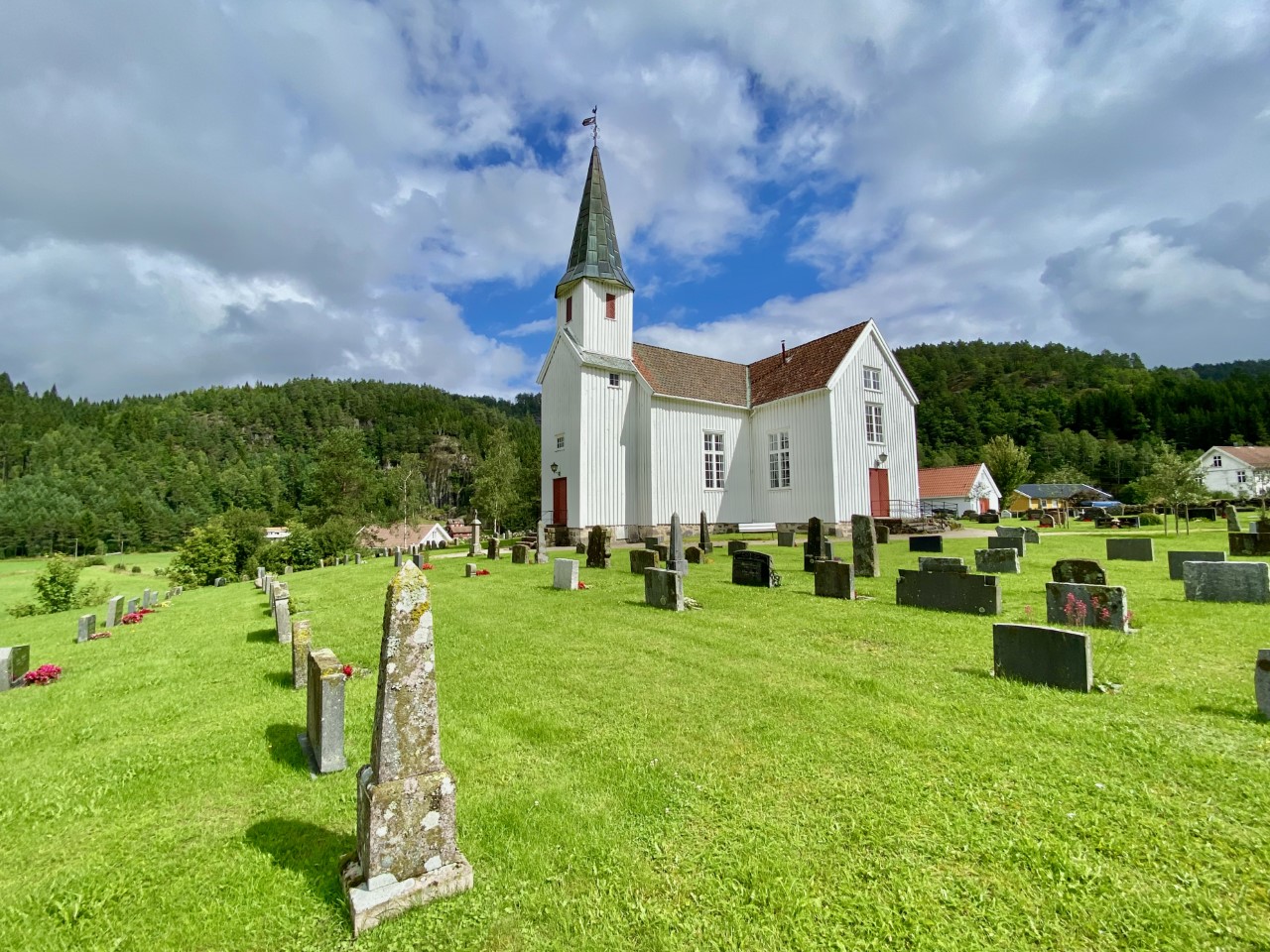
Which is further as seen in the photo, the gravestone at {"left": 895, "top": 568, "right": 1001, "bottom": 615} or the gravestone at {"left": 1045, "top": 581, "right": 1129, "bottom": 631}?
the gravestone at {"left": 895, "top": 568, "right": 1001, "bottom": 615}

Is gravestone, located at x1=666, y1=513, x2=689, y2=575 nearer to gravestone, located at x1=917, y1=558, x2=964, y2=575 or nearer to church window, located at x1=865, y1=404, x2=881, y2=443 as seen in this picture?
gravestone, located at x1=917, y1=558, x2=964, y2=575

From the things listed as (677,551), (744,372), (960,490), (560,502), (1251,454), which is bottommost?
(677,551)

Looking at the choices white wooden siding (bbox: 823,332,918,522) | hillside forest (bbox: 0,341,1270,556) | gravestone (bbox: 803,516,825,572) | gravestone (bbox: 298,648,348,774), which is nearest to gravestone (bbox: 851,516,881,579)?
gravestone (bbox: 803,516,825,572)

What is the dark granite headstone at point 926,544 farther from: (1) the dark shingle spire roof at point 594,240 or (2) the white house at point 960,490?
(2) the white house at point 960,490

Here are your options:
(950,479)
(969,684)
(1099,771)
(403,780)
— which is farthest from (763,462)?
(950,479)

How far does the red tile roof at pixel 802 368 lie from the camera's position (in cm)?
2612

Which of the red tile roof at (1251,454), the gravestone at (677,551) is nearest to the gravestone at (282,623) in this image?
the gravestone at (677,551)

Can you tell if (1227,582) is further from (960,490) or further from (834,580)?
(960,490)

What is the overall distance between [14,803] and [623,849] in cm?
459

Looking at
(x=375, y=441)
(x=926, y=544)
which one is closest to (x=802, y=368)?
(x=926, y=544)

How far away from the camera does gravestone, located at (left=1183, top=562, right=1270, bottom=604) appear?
8.73 metres

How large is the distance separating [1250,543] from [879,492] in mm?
12682

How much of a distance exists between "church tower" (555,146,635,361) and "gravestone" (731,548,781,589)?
51.6 feet

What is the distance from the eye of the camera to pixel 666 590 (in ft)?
33.9
